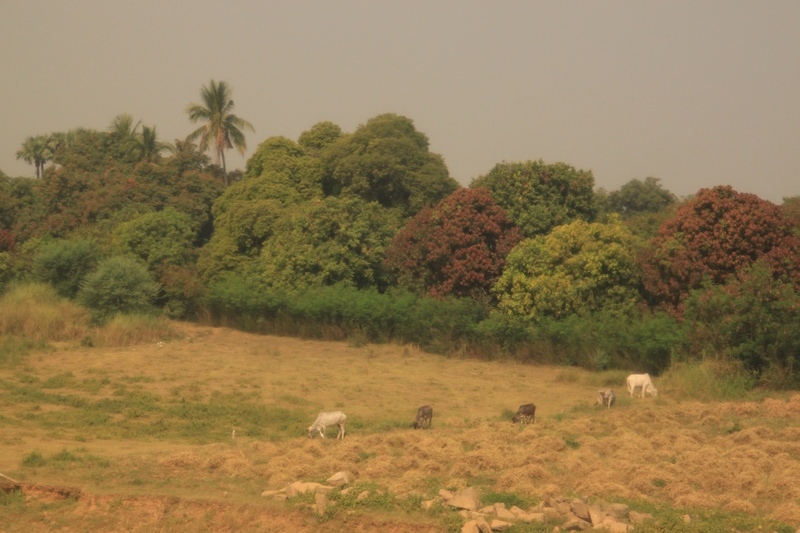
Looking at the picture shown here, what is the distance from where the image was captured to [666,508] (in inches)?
360

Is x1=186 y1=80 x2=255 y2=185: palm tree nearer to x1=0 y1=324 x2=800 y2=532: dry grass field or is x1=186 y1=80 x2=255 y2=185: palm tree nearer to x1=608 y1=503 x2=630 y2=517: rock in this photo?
x1=0 y1=324 x2=800 y2=532: dry grass field

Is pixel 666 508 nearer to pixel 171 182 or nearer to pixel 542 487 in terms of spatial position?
pixel 542 487

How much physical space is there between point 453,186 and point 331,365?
1253 cm

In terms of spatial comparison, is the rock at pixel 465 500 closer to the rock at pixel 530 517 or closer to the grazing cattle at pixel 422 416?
the rock at pixel 530 517

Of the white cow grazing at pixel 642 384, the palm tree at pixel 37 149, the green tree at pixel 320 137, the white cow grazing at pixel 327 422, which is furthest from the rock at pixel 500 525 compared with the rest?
the palm tree at pixel 37 149

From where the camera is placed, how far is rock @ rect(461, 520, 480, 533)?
867 centimetres

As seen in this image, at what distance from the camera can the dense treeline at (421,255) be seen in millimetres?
20812

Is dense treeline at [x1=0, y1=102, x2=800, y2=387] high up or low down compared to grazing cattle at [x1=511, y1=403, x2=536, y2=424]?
up

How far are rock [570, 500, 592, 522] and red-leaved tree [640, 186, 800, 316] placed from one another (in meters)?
13.0

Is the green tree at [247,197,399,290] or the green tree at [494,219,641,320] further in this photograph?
the green tree at [247,197,399,290]

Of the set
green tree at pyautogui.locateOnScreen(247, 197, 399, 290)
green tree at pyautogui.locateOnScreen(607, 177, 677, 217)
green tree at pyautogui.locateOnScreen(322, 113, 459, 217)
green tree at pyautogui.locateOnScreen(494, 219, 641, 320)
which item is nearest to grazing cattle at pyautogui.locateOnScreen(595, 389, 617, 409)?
green tree at pyautogui.locateOnScreen(494, 219, 641, 320)

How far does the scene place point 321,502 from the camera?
9.50 m

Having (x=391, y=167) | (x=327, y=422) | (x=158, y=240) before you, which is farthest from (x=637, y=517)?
(x=158, y=240)

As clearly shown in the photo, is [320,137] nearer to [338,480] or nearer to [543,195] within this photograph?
[543,195]
